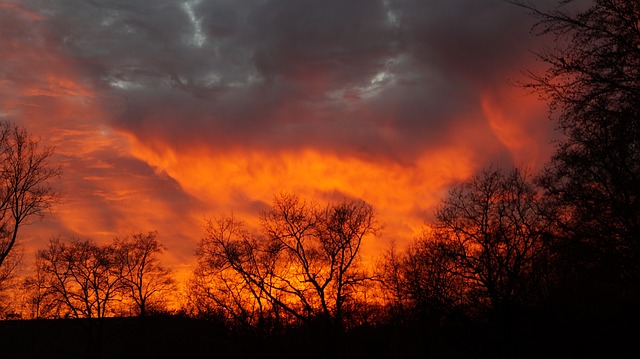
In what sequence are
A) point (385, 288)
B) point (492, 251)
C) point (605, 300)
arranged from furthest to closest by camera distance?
1. point (385, 288)
2. point (492, 251)
3. point (605, 300)

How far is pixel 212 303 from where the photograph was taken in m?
48.5

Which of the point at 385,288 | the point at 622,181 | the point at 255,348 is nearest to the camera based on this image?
the point at 622,181

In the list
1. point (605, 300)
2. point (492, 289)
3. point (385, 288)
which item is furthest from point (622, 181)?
point (385, 288)

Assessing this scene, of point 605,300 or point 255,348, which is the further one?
point 255,348

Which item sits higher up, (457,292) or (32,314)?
(32,314)

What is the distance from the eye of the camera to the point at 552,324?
35.2 metres

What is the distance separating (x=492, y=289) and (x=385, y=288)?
8.50m

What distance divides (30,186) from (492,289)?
91.4 feet

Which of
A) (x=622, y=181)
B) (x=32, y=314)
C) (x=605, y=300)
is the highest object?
(x=32, y=314)

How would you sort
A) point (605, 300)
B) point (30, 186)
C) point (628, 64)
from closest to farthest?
point (628, 64)
point (605, 300)
point (30, 186)

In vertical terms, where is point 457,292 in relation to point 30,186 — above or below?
below

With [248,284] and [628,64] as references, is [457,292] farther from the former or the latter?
[628,64]

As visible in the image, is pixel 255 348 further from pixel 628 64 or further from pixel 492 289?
pixel 628 64

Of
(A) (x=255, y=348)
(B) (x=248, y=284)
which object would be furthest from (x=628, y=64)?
(A) (x=255, y=348)
